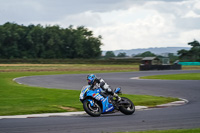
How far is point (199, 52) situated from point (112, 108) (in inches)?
4209

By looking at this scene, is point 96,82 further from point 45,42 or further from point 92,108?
point 45,42

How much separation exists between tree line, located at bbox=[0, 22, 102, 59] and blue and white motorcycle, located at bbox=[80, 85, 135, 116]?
91.5m

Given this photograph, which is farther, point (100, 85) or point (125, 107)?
point (125, 107)

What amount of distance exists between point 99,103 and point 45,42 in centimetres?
10588

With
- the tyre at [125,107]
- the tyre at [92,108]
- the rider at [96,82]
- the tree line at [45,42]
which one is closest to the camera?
the tyre at [92,108]

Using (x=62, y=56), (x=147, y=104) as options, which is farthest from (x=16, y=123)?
(x=62, y=56)

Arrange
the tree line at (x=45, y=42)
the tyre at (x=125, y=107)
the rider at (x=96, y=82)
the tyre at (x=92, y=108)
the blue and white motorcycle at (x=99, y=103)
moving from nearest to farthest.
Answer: the tyre at (x=92, y=108)
the blue and white motorcycle at (x=99, y=103)
the rider at (x=96, y=82)
the tyre at (x=125, y=107)
the tree line at (x=45, y=42)

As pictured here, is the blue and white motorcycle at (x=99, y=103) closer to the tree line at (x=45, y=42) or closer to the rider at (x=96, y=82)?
the rider at (x=96, y=82)

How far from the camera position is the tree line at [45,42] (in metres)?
105

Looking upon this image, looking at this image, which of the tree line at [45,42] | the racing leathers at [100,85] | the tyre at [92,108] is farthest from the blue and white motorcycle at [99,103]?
the tree line at [45,42]

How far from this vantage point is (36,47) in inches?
4250

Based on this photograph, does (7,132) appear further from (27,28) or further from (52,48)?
(27,28)

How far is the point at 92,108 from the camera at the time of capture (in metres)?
11.8

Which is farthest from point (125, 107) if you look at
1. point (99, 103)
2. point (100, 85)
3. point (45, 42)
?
point (45, 42)
